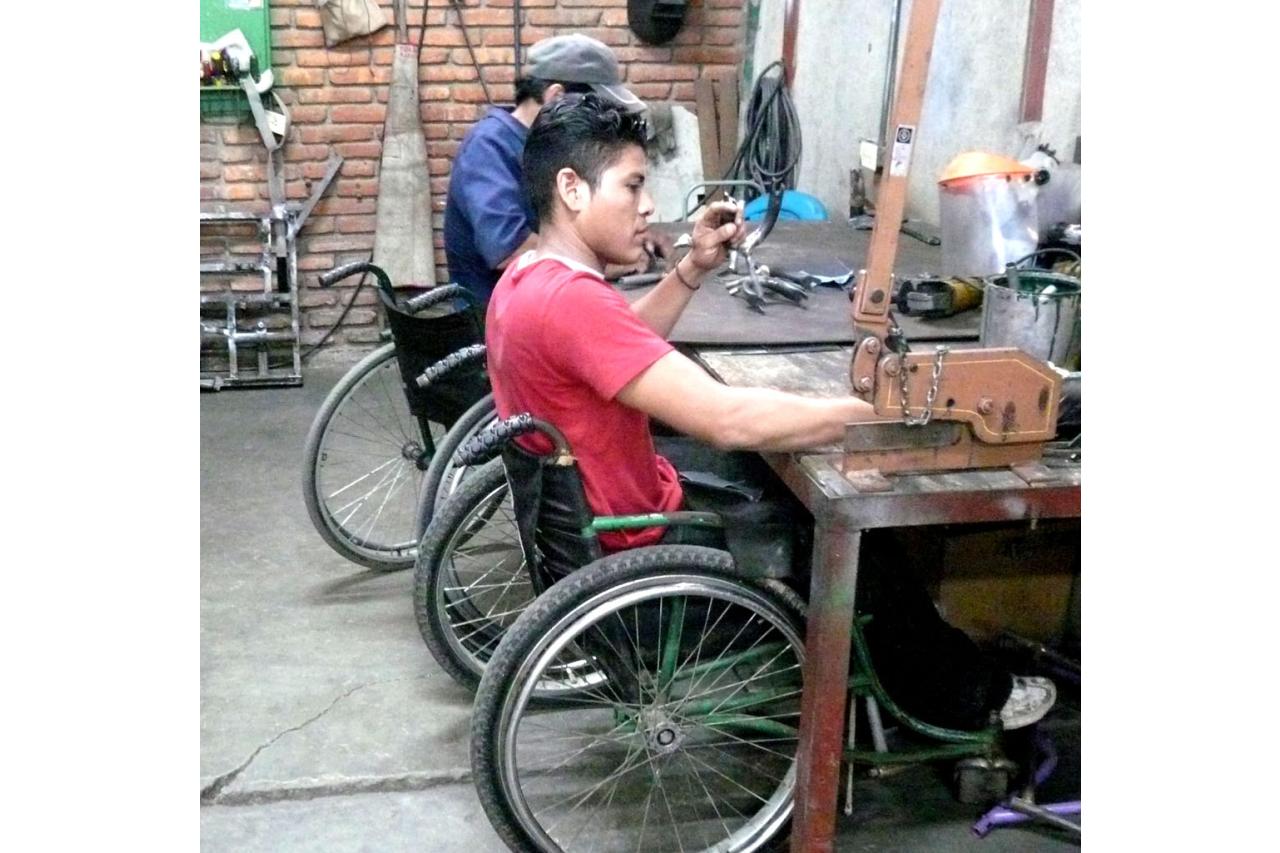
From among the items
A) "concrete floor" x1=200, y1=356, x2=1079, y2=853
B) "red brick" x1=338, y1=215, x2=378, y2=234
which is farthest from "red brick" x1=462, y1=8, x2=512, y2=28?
"concrete floor" x1=200, y1=356, x2=1079, y2=853

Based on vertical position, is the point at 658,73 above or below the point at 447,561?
above

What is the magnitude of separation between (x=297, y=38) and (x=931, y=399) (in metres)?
4.38

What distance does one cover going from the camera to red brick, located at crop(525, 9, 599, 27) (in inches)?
222

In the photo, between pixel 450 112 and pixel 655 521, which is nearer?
A: pixel 655 521

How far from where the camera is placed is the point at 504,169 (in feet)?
10.3

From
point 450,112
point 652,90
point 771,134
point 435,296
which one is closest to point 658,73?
point 652,90

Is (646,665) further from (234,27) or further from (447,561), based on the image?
(234,27)

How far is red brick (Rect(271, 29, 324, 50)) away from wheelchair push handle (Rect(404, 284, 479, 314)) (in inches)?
111

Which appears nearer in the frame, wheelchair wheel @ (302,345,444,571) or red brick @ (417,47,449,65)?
wheelchair wheel @ (302,345,444,571)

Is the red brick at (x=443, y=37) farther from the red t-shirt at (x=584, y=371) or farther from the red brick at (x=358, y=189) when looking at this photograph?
the red t-shirt at (x=584, y=371)

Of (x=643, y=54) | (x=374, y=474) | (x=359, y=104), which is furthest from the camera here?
(x=643, y=54)

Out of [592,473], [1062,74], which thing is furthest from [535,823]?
[1062,74]

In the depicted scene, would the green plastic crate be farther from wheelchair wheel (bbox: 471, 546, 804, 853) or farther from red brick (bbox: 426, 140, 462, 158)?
wheelchair wheel (bbox: 471, 546, 804, 853)

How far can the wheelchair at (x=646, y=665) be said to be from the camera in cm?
198
